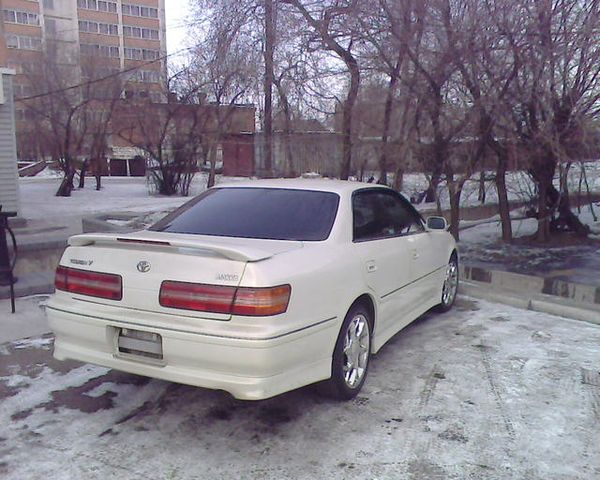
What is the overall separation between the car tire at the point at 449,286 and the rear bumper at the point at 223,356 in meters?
2.65

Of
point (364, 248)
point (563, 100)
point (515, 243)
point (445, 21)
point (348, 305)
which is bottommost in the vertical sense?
point (515, 243)

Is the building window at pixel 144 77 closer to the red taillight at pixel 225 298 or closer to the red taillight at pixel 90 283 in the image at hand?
the red taillight at pixel 90 283

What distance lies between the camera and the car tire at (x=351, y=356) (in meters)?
3.56

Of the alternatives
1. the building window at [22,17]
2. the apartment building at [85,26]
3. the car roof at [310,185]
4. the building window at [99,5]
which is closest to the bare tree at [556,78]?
the car roof at [310,185]

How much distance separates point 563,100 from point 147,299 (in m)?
7.87

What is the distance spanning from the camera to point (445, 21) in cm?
855

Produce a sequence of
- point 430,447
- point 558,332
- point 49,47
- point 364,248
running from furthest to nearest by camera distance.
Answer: point 49,47, point 558,332, point 364,248, point 430,447

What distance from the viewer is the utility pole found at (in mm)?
12977

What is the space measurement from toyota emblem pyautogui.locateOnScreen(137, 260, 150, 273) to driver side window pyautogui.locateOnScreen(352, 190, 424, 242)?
1.44m

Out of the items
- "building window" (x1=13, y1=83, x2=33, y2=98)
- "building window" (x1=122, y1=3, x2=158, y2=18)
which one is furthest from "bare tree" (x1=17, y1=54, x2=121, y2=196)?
"building window" (x1=122, y1=3, x2=158, y2=18)

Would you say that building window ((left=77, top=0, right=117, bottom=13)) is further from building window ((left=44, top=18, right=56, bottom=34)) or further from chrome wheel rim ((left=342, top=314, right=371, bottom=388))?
chrome wheel rim ((left=342, top=314, right=371, bottom=388))

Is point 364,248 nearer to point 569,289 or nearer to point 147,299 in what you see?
point 147,299

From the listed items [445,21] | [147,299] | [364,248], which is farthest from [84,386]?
[445,21]

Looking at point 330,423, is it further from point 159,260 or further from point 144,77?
point 144,77
